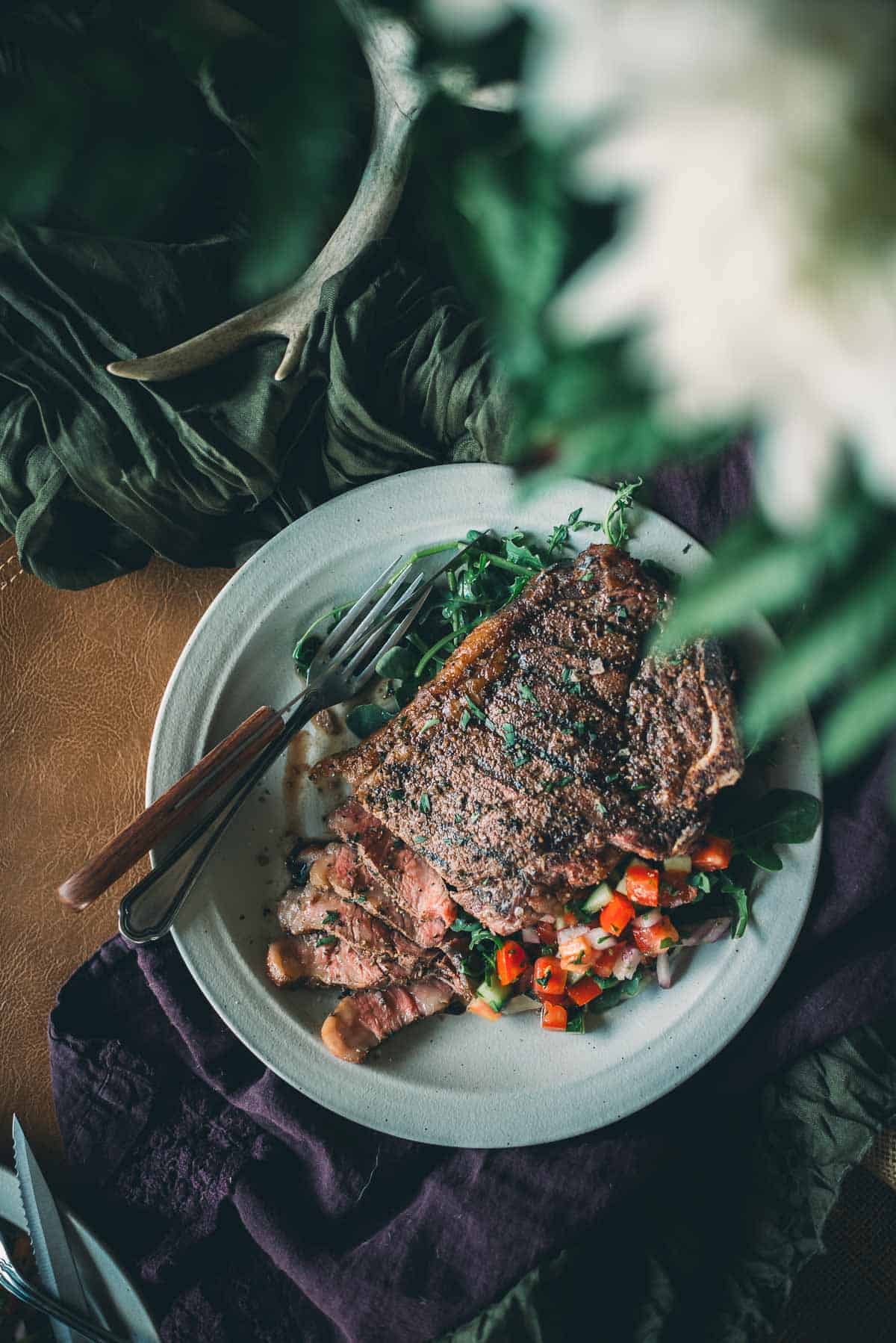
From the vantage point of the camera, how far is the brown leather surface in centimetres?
372

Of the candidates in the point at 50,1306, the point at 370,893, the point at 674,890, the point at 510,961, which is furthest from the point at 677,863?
the point at 50,1306

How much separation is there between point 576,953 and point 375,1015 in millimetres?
700

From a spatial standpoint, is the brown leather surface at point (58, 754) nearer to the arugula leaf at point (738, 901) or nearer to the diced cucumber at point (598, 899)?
the diced cucumber at point (598, 899)

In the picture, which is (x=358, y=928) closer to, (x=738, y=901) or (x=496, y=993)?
(x=496, y=993)

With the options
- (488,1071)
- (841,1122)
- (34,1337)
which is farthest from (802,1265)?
(34,1337)

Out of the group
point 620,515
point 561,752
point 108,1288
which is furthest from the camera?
point 108,1288

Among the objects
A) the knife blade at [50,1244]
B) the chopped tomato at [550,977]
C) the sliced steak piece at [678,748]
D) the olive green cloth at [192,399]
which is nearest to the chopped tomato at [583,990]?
the chopped tomato at [550,977]

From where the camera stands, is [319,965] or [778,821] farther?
[319,965]

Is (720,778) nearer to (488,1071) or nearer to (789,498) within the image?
(488,1071)

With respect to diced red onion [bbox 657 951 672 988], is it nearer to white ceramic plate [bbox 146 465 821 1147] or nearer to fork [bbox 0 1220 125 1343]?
white ceramic plate [bbox 146 465 821 1147]

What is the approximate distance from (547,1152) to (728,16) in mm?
3410

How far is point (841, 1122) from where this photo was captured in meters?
3.46

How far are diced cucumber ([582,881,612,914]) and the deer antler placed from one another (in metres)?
1.91

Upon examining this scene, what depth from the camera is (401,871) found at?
3.39 m
